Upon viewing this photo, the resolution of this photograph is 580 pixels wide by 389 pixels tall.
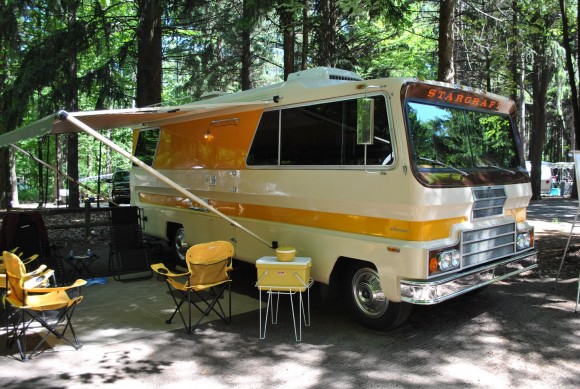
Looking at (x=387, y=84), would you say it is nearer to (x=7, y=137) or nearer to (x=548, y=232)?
(x=7, y=137)

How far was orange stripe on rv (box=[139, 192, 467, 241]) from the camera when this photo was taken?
4.39 metres

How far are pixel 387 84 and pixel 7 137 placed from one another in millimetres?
4892

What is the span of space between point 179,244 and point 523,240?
17.2 ft

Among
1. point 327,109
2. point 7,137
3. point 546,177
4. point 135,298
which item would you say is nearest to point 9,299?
point 135,298

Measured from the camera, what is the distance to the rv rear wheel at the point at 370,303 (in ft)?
15.5

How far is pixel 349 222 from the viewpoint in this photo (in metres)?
4.91

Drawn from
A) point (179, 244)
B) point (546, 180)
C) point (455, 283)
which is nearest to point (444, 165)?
point (455, 283)

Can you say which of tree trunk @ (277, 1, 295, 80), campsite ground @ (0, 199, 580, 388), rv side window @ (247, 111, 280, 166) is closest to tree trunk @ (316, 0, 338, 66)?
tree trunk @ (277, 1, 295, 80)

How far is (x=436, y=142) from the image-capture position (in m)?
4.75

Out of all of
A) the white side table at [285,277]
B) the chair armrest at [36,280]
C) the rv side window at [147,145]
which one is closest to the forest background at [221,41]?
the rv side window at [147,145]

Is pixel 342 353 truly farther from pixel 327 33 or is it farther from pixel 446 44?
pixel 327 33

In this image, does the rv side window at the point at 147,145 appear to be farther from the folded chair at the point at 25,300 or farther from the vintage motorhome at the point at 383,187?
the folded chair at the point at 25,300

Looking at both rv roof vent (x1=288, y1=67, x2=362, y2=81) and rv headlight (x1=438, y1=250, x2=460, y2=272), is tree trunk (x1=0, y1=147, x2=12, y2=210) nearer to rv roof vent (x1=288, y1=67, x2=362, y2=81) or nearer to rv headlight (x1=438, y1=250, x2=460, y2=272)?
rv roof vent (x1=288, y1=67, x2=362, y2=81)

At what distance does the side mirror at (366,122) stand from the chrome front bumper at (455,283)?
139 cm
